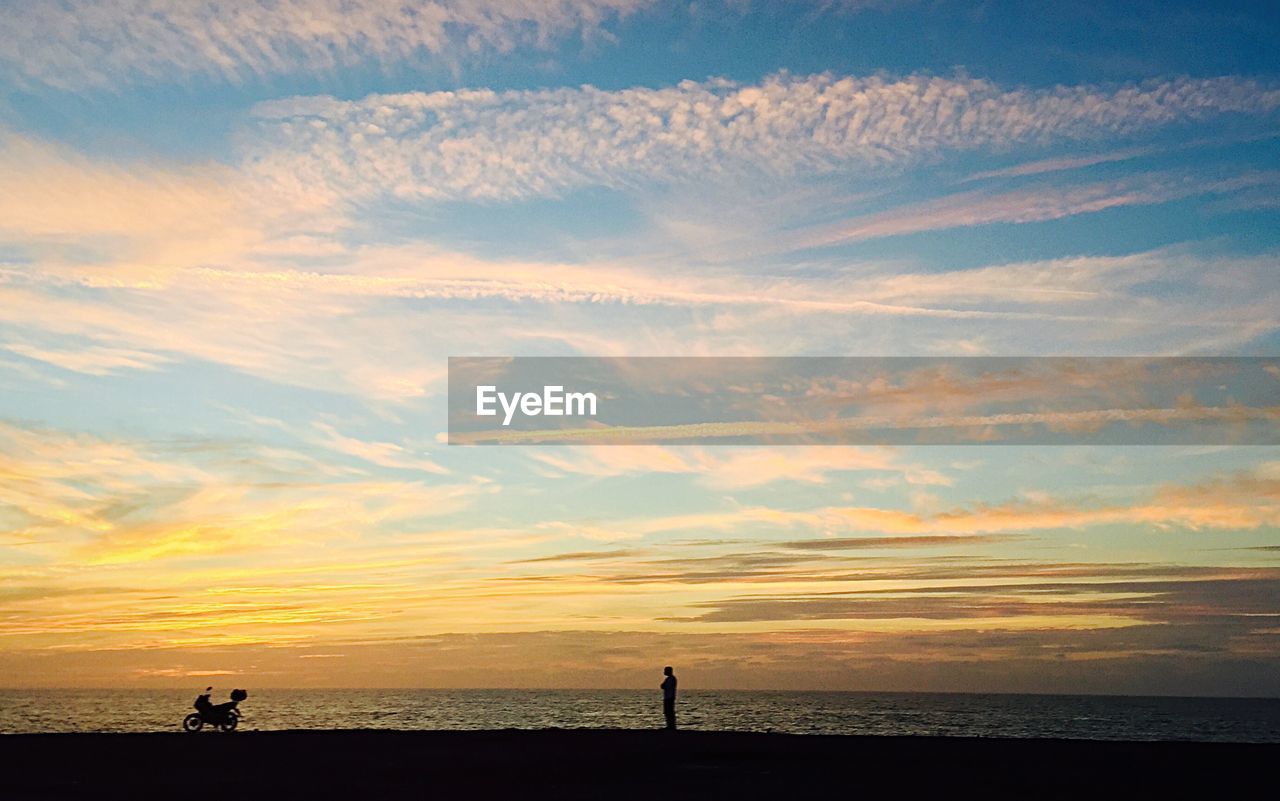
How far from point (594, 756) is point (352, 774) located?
514 cm

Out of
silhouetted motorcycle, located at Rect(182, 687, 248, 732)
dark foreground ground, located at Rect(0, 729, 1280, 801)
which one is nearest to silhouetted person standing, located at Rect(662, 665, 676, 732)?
dark foreground ground, located at Rect(0, 729, 1280, 801)

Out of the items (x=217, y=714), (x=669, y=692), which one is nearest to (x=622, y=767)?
(x=669, y=692)

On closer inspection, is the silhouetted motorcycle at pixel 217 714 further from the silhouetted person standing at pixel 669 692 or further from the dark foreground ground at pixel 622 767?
the silhouetted person standing at pixel 669 692

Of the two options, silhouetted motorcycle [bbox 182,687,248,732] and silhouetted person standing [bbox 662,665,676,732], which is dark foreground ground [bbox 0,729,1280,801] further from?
silhouetted motorcycle [bbox 182,687,248,732]

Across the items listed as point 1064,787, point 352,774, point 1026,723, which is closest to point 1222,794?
point 1064,787

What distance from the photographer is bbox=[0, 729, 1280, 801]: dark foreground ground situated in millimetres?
17131

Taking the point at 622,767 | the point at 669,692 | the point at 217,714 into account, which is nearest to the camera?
the point at 622,767

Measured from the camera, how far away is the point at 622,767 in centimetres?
2017

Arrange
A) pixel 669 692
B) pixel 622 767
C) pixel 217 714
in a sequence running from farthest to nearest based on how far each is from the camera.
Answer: pixel 217 714
pixel 669 692
pixel 622 767

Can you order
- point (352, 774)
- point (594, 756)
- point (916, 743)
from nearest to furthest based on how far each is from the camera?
point (352, 774) < point (594, 756) < point (916, 743)

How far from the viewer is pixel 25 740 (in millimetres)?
26531

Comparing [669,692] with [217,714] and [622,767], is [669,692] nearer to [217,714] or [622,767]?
[622,767]

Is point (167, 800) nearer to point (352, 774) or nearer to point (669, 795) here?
point (352, 774)

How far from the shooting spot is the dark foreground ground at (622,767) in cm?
1713
